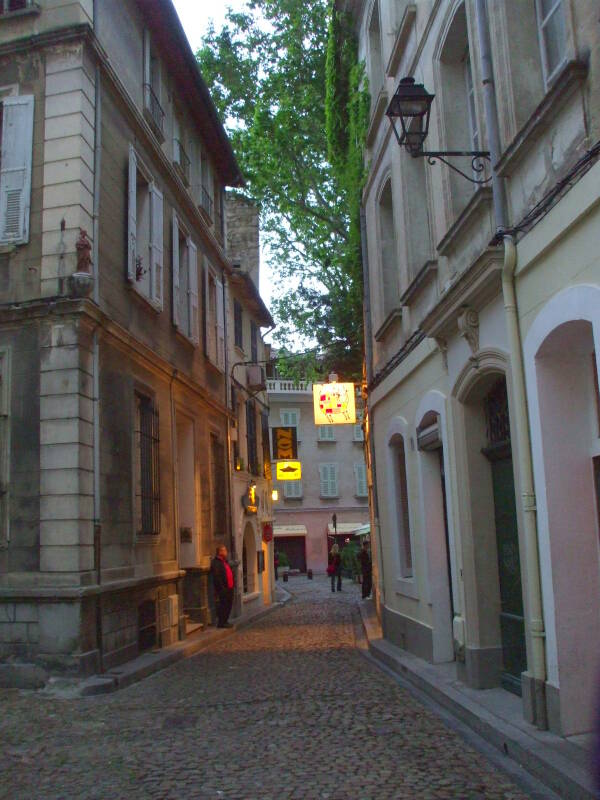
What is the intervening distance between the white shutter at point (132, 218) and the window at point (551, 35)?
7236mm

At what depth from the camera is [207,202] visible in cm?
1891

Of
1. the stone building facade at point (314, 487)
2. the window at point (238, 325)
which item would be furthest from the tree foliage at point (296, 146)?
the stone building facade at point (314, 487)

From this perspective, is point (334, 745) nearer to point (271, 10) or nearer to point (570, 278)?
point (570, 278)

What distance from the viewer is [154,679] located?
10789 millimetres

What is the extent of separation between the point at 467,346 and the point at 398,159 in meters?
4.17

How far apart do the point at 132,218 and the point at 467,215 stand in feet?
20.7

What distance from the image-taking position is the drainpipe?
641 centimetres

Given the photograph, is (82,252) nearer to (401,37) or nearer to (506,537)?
(401,37)

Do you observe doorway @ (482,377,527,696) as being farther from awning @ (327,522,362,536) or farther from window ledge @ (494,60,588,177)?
awning @ (327,522,362,536)

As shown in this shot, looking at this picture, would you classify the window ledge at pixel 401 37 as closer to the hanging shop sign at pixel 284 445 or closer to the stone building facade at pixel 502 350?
the stone building facade at pixel 502 350

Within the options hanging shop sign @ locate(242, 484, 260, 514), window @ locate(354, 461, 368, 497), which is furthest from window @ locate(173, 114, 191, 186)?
window @ locate(354, 461, 368, 497)

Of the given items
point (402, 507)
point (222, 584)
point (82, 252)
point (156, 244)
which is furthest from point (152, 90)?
point (222, 584)

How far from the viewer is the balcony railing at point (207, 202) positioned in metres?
18.6

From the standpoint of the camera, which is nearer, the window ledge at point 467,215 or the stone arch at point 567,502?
the stone arch at point 567,502
